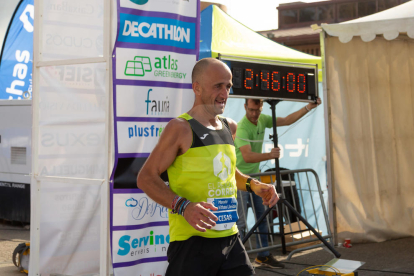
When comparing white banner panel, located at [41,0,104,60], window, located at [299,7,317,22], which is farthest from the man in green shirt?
window, located at [299,7,317,22]

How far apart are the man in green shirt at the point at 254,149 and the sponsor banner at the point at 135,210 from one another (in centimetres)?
194

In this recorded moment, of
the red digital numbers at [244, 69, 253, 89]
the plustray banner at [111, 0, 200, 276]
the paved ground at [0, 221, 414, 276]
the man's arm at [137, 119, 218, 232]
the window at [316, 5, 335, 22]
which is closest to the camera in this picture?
the man's arm at [137, 119, 218, 232]

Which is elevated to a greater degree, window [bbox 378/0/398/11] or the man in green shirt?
window [bbox 378/0/398/11]

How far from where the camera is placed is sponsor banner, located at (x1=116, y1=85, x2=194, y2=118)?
4086 mm

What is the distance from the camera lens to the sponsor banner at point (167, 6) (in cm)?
411

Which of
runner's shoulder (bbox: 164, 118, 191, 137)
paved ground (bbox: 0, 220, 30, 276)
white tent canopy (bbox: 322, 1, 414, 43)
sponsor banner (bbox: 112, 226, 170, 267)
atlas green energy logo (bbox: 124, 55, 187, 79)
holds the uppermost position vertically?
white tent canopy (bbox: 322, 1, 414, 43)

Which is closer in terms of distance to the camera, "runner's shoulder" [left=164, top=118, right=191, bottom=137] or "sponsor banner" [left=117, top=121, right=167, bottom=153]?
"runner's shoulder" [left=164, top=118, right=191, bottom=137]

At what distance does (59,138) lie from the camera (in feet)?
14.6

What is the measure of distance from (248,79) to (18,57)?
6.58m

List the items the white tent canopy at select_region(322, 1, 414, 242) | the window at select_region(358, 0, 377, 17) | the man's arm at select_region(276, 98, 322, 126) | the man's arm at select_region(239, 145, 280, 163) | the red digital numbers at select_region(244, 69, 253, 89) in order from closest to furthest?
the red digital numbers at select_region(244, 69, 253, 89) → the man's arm at select_region(239, 145, 280, 163) → the man's arm at select_region(276, 98, 322, 126) → the white tent canopy at select_region(322, 1, 414, 242) → the window at select_region(358, 0, 377, 17)

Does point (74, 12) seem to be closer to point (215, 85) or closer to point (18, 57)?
point (215, 85)

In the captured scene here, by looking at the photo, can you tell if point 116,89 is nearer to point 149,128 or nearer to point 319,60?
point 149,128

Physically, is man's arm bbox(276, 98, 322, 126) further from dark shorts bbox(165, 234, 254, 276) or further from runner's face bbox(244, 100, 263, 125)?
dark shorts bbox(165, 234, 254, 276)

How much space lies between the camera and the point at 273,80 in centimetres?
611
